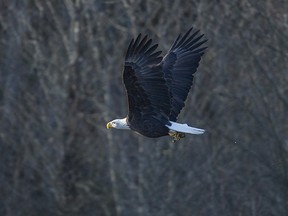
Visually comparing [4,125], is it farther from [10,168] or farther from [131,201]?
[131,201]

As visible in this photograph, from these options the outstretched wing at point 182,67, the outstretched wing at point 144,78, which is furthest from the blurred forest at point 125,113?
the outstretched wing at point 144,78

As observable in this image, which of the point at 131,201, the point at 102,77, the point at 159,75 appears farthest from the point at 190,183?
the point at 159,75

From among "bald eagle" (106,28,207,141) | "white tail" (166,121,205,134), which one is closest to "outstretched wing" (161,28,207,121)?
"bald eagle" (106,28,207,141)

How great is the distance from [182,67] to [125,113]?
283 centimetres

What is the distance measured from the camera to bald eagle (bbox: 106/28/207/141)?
1045 centimetres

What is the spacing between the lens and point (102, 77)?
47.3 feet

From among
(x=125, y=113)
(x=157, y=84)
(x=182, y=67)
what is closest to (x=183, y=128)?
(x=157, y=84)

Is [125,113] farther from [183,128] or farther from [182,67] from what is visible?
[183,128]

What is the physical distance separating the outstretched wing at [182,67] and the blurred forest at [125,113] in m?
1.64

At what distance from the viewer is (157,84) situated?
34.7 feet

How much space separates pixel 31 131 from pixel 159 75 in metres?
4.42

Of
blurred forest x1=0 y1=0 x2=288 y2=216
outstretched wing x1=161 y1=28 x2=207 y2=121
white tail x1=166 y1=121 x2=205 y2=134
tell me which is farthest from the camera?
blurred forest x1=0 y1=0 x2=288 y2=216

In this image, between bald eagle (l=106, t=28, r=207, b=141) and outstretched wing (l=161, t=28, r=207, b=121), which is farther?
outstretched wing (l=161, t=28, r=207, b=121)

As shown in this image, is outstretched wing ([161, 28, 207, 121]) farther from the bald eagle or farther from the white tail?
the white tail
